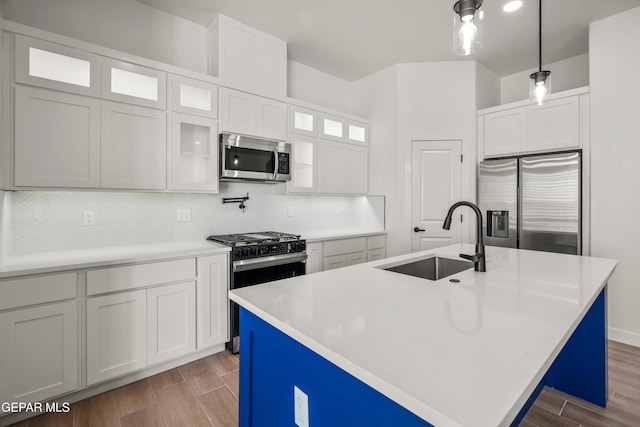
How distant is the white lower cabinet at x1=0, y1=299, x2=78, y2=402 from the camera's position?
1766mm

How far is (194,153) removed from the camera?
2.73 meters

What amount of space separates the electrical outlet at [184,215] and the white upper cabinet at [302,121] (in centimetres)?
134

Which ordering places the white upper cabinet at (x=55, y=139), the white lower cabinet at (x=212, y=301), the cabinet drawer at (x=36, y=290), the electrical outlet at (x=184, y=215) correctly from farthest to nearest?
the electrical outlet at (x=184, y=215) → the white lower cabinet at (x=212, y=301) → the white upper cabinet at (x=55, y=139) → the cabinet drawer at (x=36, y=290)

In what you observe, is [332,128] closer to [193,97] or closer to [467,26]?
[193,97]

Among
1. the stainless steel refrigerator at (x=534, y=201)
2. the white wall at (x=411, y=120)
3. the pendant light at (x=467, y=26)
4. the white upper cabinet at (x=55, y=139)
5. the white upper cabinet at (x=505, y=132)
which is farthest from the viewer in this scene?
the white wall at (x=411, y=120)

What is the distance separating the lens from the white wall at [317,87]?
13.0ft

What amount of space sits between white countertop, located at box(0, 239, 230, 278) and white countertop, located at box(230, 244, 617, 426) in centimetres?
123

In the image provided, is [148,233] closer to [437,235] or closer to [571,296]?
[571,296]

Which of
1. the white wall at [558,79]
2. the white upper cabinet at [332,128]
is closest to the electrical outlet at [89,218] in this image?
the white upper cabinet at [332,128]

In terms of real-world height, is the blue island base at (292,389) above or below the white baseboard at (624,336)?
above

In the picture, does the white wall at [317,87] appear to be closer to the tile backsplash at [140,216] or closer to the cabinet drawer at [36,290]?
the tile backsplash at [140,216]

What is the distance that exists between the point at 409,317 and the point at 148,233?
8.14ft

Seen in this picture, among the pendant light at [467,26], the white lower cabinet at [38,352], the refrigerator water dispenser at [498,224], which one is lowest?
the white lower cabinet at [38,352]

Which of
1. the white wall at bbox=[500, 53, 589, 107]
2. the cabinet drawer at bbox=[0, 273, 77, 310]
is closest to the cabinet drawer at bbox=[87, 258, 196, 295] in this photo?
the cabinet drawer at bbox=[0, 273, 77, 310]
